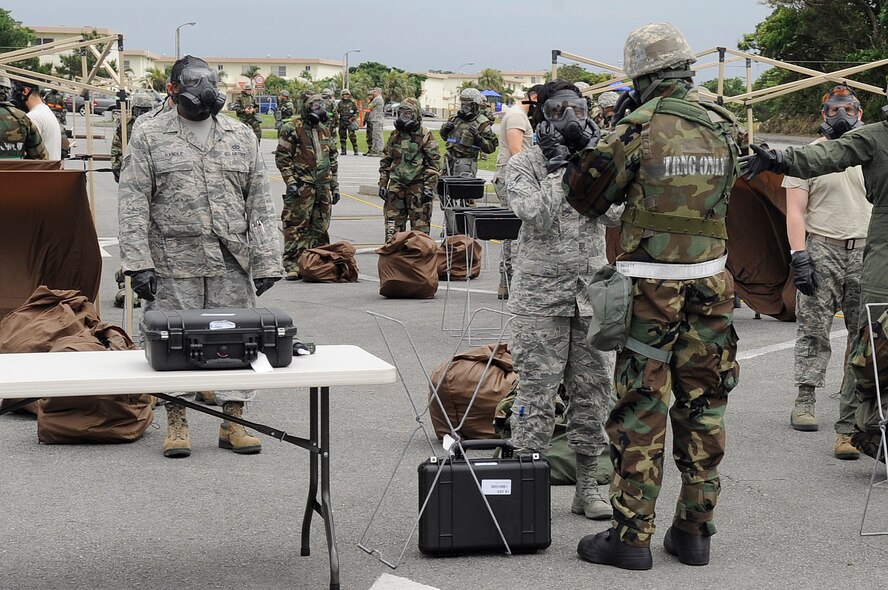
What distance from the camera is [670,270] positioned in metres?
4.91

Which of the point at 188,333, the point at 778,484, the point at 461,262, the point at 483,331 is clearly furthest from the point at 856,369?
the point at 461,262

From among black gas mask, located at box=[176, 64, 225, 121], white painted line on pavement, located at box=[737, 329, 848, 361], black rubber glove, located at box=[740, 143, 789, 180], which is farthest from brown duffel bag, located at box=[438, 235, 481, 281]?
black rubber glove, located at box=[740, 143, 789, 180]

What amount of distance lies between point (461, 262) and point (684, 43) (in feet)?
29.7

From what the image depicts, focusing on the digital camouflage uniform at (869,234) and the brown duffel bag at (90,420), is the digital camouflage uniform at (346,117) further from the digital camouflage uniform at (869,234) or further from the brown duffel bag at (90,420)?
the digital camouflage uniform at (869,234)

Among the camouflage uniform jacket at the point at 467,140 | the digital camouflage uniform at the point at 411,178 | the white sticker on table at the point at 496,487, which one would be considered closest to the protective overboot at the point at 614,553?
the white sticker on table at the point at 496,487

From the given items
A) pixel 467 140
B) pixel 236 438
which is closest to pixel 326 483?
pixel 236 438

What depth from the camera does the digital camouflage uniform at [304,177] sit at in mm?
14258

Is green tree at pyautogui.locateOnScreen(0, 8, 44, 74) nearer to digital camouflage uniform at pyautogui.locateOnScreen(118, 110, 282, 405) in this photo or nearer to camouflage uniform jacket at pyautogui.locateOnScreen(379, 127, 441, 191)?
camouflage uniform jacket at pyautogui.locateOnScreen(379, 127, 441, 191)

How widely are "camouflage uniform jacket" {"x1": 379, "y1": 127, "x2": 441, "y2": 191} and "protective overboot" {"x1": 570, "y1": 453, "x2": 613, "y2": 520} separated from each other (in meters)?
9.88

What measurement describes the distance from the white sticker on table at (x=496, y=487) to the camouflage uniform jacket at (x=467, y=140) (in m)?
12.0

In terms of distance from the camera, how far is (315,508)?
5.12 m

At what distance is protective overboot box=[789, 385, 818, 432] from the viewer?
7.54 meters

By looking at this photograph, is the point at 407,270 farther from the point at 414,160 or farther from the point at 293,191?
the point at 414,160

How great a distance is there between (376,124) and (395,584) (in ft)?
119
